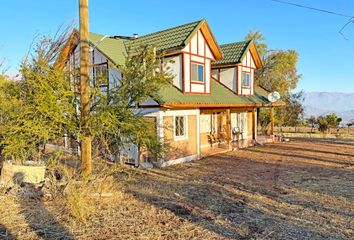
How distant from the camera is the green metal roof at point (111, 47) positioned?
12.7 metres

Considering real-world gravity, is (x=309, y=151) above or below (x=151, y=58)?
below

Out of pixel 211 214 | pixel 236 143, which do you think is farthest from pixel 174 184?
pixel 236 143

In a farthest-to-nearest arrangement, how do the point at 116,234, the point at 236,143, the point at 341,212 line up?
the point at 236,143
the point at 341,212
the point at 116,234

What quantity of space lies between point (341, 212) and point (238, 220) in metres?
2.46

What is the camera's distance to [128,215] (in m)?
5.53

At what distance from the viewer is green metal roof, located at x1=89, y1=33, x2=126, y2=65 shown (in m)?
12.7

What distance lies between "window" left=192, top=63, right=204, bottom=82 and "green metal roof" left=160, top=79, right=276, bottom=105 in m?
0.84

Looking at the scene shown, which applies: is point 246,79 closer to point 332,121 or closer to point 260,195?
point 260,195

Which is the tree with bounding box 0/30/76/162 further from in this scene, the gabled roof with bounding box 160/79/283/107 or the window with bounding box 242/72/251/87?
the window with bounding box 242/72/251/87

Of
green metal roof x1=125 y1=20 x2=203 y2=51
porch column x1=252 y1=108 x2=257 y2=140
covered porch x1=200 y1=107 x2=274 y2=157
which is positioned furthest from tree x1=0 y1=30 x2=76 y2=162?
porch column x1=252 y1=108 x2=257 y2=140

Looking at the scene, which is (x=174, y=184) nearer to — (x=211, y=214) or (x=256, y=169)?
(x=211, y=214)

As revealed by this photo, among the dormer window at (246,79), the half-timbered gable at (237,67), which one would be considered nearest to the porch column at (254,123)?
the half-timbered gable at (237,67)

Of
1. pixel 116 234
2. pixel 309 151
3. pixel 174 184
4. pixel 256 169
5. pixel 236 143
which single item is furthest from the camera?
pixel 236 143

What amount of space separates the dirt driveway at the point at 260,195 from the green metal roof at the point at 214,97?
2946 mm
